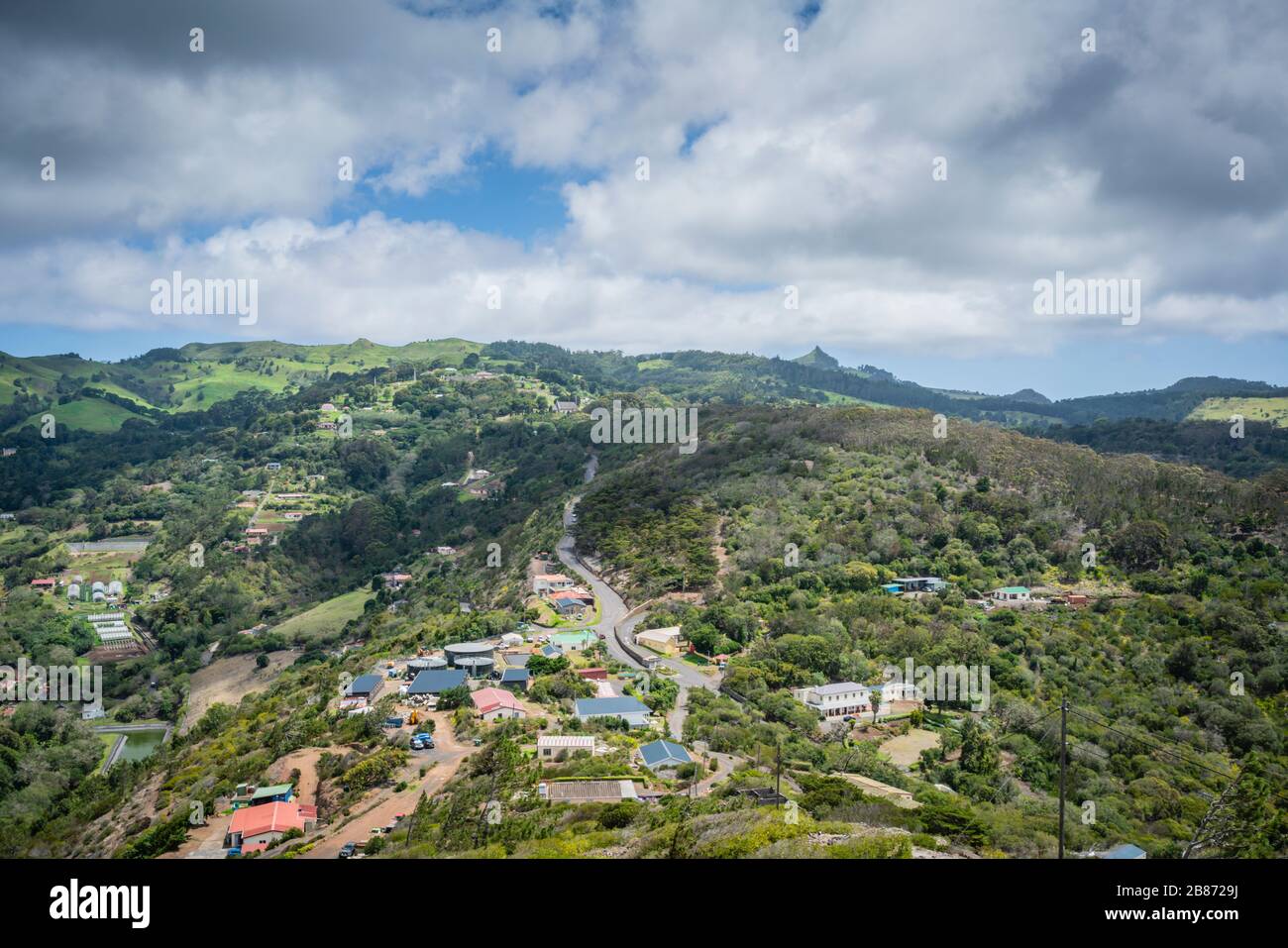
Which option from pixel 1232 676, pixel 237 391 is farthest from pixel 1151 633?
pixel 237 391

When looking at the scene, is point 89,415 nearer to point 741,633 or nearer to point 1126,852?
point 741,633

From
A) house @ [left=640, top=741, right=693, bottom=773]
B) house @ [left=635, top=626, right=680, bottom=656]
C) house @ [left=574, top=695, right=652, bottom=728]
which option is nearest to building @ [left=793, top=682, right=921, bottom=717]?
house @ [left=574, top=695, right=652, bottom=728]

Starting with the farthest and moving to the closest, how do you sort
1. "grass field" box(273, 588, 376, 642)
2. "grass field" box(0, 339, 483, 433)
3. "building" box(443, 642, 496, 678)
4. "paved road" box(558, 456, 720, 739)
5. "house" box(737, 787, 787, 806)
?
"grass field" box(0, 339, 483, 433)
"grass field" box(273, 588, 376, 642)
"building" box(443, 642, 496, 678)
"paved road" box(558, 456, 720, 739)
"house" box(737, 787, 787, 806)

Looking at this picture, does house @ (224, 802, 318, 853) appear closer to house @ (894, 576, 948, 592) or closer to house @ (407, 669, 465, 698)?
house @ (407, 669, 465, 698)

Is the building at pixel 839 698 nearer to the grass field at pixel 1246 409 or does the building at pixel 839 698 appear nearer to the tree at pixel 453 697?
the tree at pixel 453 697

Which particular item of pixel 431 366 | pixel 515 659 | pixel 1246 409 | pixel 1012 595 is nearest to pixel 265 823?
pixel 515 659

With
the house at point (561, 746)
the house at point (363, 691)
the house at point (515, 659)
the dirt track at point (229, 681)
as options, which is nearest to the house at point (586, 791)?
the house at point (561, 746)
